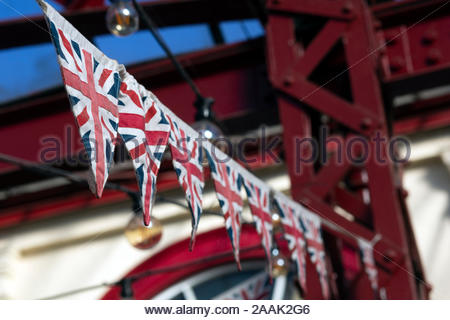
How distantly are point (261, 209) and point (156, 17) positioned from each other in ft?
11.2

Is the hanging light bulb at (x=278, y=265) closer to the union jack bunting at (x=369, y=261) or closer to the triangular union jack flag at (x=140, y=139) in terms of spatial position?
the union jack bunting at (x=369, y=261)

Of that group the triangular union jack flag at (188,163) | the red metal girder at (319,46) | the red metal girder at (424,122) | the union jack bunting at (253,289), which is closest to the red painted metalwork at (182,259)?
the union jack bunting at (253,289)

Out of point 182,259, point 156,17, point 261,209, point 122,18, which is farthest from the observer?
point 182,259

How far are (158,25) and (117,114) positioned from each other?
489 cm

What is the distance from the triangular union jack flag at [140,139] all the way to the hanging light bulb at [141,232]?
107 inches

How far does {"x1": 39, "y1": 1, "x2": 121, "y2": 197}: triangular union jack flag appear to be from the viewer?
11.0 feet

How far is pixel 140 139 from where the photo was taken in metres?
3.97

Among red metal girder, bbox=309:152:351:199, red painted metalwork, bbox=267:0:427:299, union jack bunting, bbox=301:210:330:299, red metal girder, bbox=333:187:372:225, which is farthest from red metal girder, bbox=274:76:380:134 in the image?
union jack bunting, bbox=301:210:330:299

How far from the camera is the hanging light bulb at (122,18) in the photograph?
6.06 metres

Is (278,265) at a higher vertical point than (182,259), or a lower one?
lower

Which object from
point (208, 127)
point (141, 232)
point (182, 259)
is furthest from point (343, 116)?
point (182, 259)

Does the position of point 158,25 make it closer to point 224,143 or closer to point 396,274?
point 224,143

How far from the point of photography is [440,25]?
25.7 ft

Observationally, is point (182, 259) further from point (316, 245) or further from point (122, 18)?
point (122, 18)
